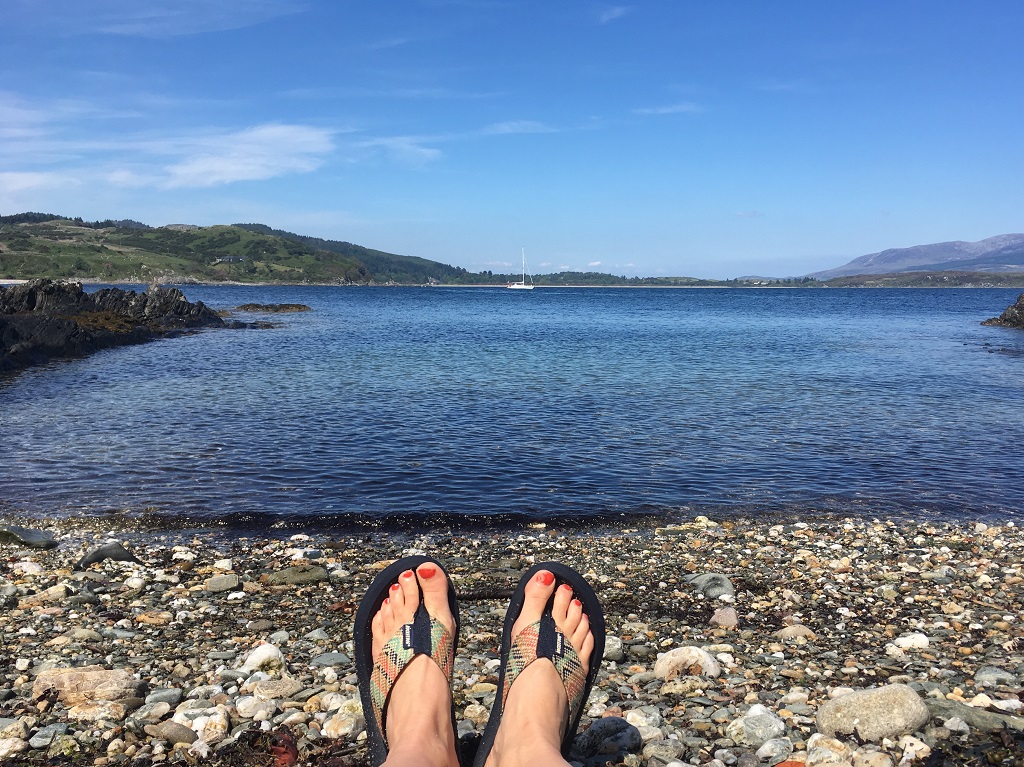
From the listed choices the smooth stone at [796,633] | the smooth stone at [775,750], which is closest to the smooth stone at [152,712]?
→ the smooth stone at [775,750]

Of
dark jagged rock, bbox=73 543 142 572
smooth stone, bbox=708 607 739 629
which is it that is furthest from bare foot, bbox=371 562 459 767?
dark jagged rock, bbox=73 543 142 572

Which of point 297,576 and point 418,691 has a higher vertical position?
point 418,691

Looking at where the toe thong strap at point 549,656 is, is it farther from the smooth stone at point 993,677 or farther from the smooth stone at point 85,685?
the smooth stone at point 993,677

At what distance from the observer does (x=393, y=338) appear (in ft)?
151

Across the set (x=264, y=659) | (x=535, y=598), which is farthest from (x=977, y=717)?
Answer: (x=264, y=659)

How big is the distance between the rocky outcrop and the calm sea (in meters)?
1.87

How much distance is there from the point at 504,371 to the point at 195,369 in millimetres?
11690

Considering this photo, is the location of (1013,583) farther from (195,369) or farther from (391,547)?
(195,369)

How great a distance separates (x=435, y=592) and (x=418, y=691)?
73 cm

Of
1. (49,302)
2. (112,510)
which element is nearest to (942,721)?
(112,510)

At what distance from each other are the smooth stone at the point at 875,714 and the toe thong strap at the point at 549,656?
1385mm

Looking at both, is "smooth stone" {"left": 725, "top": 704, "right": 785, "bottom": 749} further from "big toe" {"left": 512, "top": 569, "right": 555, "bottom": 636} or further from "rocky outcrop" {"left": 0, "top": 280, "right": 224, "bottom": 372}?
"rocky outcrop" {"left": 0, "top": 280, "right": 224, "bottom": 372}

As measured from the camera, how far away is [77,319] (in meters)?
41.4

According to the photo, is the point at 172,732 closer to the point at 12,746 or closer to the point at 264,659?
the point at 12,746
